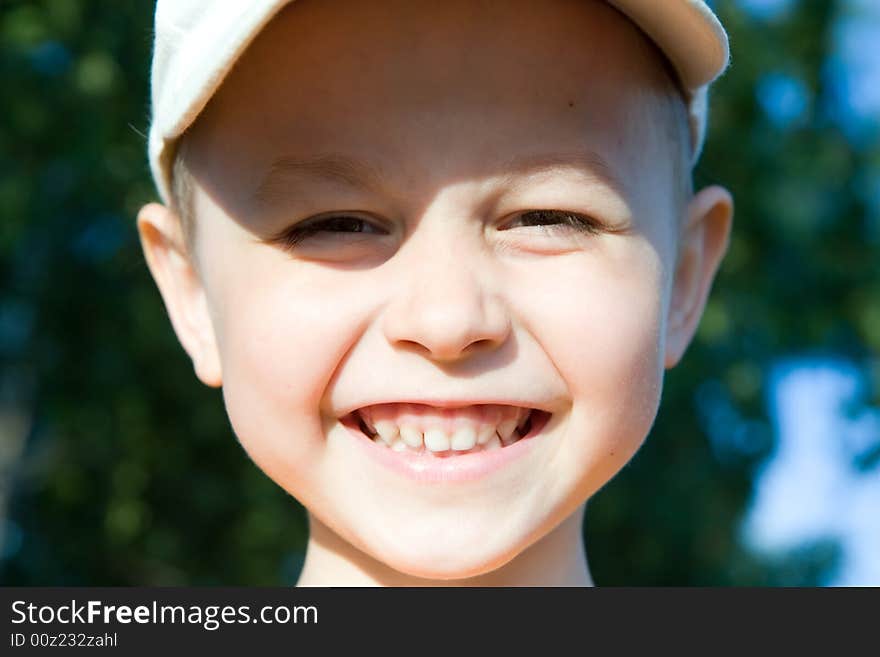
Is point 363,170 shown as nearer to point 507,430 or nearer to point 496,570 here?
point 507,430

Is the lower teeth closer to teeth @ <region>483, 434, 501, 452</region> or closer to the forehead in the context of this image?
teeth @ <region>483, 434, 501, 452</region>

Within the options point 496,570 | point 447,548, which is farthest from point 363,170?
point 496,570

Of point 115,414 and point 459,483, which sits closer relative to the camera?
point 459,483

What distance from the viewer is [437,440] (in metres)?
1.41

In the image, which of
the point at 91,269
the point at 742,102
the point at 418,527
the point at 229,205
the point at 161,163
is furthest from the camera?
the point at 742,102

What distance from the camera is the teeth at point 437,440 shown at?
141cm

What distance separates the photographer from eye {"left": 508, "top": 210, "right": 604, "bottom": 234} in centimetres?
142

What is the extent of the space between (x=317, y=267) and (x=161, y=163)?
369 mm

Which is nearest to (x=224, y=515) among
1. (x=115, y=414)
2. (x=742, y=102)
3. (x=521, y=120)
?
(x=115, y=414)

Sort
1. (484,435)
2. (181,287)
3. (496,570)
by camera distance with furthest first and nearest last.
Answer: (181,287) → (496,570) → (484,435)

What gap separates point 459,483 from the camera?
139 centimetres

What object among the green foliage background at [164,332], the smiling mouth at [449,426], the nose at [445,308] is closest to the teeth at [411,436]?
the smiling mouth at [449,426]

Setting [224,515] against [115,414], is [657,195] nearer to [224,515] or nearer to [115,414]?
[115,414]

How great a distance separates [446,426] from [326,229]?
0.27 m
